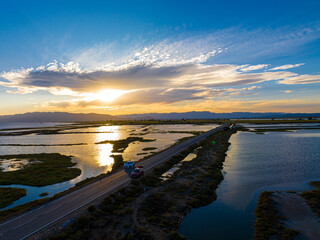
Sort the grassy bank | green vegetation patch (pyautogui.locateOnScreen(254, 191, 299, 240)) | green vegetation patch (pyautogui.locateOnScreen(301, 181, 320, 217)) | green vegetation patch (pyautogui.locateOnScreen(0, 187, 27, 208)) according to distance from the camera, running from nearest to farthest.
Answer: green vegetation patch (pyautogui.locateOnScreen(254, 191, 299, 240)) < the grassy bank < green vegetation patch (pyautogui.locateOnScreen(301, 181, 320, 217)) < green vegetation patch (pyautogui.locateOnScreen(0, 187, 27, 208))

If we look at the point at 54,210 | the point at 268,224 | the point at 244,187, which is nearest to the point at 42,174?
the point at 54,210

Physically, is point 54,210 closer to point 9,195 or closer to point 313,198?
point 9,195

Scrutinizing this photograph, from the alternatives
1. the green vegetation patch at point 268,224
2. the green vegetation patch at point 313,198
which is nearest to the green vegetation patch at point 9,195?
the green vegetation patch at point 268,224

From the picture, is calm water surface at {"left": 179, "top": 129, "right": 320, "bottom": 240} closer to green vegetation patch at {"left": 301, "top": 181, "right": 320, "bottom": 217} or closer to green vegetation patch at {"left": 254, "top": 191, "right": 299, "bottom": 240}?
green vegetation patch at {"left": 254, "top": 191, "right": 299, "bottom": 240}

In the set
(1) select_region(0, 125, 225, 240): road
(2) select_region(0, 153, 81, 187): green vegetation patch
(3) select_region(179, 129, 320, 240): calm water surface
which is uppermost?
(1) select_region(0, 125, 225, 240): road

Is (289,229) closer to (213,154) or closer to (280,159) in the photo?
(280,159)

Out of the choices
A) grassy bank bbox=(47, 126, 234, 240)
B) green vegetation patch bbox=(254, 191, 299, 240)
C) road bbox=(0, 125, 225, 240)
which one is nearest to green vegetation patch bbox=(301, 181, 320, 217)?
green vegetation patch bbox=(254, 191, 299, 240)

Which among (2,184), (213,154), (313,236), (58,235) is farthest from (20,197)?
Result: (213,154)

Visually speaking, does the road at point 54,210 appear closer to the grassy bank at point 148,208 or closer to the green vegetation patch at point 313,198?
the grassy bank at point 148,208
